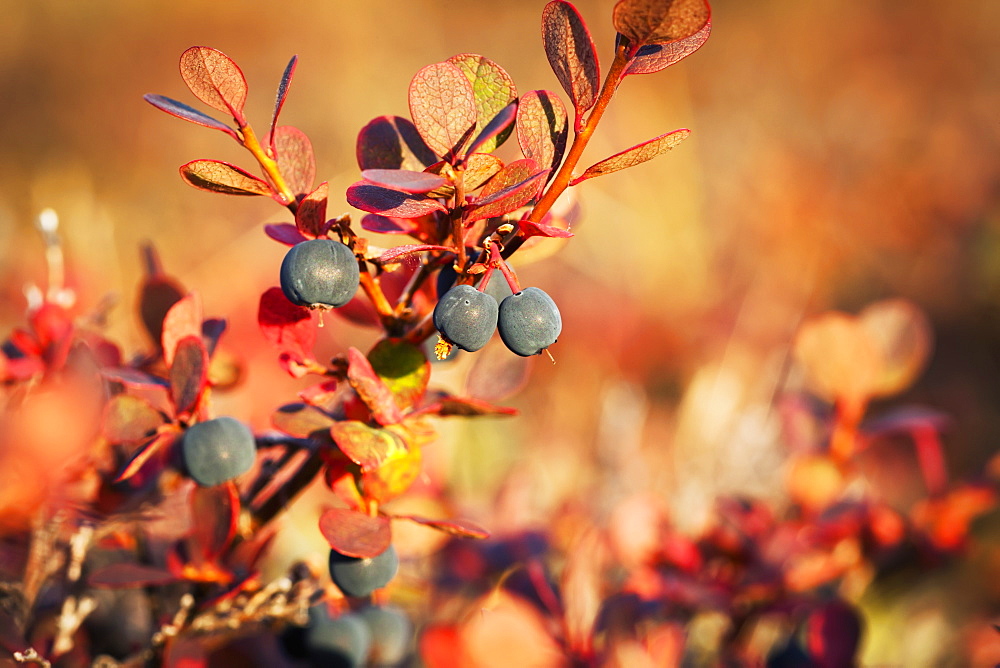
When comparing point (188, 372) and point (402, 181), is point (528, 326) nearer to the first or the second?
point (402, 181)

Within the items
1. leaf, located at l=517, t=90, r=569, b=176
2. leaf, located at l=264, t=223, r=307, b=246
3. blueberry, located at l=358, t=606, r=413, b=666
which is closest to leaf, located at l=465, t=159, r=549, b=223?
leaf, located at l=517, t=90, r=569, b=176

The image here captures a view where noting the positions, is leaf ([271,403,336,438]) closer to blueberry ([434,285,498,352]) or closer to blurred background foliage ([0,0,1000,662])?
blueberry ([434,285,498,352])

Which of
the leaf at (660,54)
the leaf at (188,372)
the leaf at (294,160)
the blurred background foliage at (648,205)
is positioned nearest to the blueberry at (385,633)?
the blurred background foliage at (648,205)

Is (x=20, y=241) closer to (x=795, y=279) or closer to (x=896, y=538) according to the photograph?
(x=896, y=538)

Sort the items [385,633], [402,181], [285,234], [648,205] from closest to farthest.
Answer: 1. [402,181]
2. [285,234]
3. [385,633]
4. [648,205]

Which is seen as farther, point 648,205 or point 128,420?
point 648,205

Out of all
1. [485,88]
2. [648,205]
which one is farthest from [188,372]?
[648,205]
